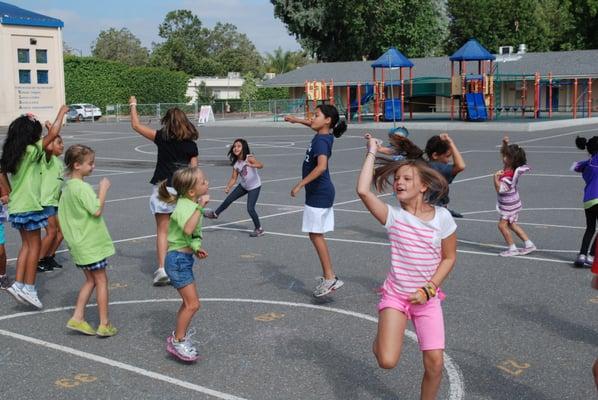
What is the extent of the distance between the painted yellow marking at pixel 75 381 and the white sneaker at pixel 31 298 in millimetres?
1857

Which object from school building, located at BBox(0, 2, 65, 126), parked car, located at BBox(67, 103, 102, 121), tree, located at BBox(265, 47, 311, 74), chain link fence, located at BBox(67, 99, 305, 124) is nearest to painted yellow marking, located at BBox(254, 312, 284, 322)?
school building, located at BBox(0, 2, 65, 126)

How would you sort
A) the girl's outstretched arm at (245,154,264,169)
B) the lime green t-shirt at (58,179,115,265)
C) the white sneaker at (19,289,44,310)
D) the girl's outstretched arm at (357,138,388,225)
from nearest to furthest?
1. the girl's outstretched arm at (357,138,388,225)
2. the lime green t-shirt at (58,179,115,265)
3. the white sneaker at (19,289,44,310)
4. the girl's outstretched arm at (245,154,264,169)

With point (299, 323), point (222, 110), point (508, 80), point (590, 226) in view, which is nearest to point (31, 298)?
point (299, 323)

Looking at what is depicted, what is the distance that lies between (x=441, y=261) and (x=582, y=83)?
5559 cm

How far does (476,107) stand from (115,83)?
119 feet

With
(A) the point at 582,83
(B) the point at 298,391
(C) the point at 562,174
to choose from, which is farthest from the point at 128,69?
(B) the point at 298,391

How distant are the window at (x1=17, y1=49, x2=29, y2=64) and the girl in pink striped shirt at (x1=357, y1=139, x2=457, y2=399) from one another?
53.0 m

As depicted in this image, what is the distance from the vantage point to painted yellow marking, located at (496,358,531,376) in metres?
5.23

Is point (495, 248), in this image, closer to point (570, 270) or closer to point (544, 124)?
point (570, 270)

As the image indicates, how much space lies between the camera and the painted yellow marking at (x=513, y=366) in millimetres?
5230

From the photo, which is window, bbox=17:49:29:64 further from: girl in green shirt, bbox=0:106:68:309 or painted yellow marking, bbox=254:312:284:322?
painted yellow marking, bbox=254:312:284:322

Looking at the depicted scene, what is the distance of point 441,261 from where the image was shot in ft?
14.2

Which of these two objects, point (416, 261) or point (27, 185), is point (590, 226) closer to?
point (416, 261)

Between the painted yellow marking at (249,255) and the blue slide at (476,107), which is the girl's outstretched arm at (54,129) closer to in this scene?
the painted yellow marking at (249,255)
